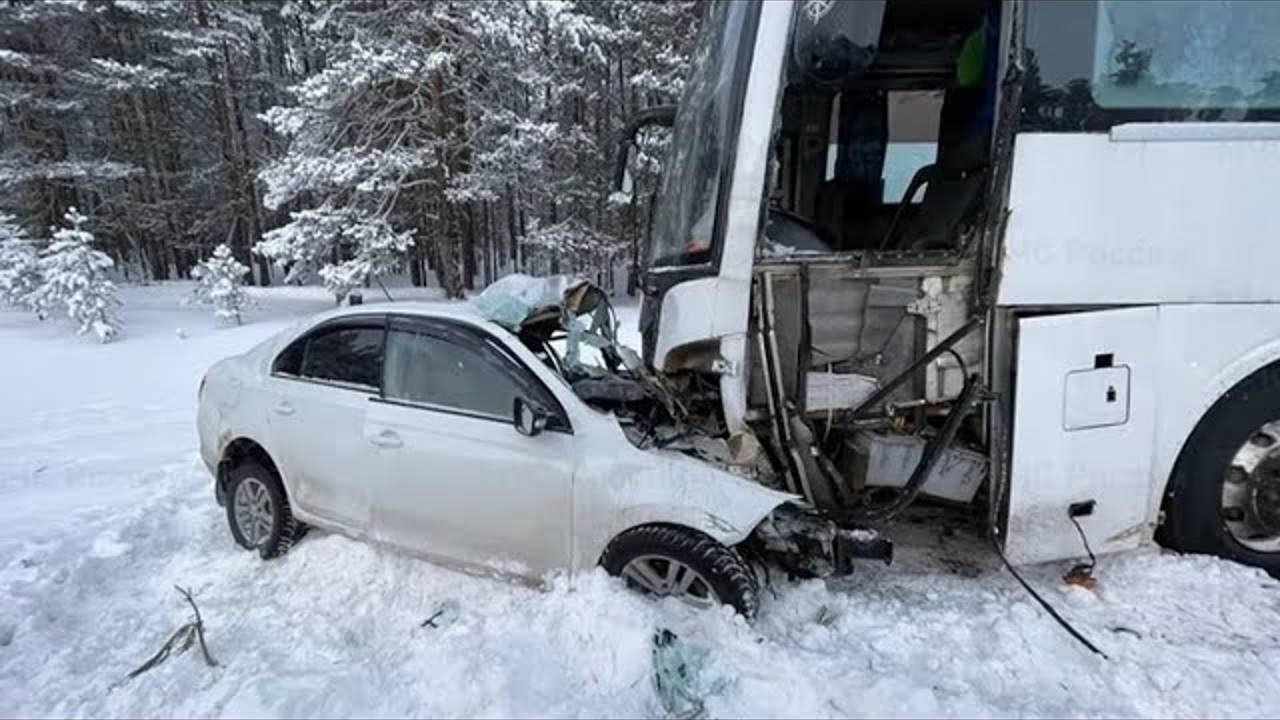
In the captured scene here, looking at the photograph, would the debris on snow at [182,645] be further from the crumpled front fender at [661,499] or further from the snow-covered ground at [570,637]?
the crumpled front fender at [661,499]

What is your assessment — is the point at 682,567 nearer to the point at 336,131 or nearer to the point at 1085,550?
the point at 1085,550

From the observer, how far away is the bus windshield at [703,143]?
→ 357 cm

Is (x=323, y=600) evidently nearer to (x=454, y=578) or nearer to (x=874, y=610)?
(x=454, y=578)

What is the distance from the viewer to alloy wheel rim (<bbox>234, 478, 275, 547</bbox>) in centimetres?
432

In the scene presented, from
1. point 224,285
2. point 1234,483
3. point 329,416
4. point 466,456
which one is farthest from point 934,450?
point 224,285

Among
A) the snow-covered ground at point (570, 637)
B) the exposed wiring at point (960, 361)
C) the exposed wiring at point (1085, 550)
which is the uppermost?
the exposed wiring at point (960, 361)

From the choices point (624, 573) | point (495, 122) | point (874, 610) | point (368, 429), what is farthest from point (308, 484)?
point (495, 122)

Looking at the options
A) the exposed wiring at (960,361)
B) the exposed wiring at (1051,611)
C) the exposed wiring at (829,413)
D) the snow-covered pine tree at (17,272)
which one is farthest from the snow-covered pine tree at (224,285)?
the exposed wiring at (1051,611)

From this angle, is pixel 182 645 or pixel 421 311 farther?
pixel 421 311

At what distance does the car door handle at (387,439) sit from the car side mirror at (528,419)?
0.80 metres

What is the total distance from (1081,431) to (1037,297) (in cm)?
71

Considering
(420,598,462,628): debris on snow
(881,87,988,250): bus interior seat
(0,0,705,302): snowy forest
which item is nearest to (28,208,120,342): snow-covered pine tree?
(0,0,705,302): snowy forest

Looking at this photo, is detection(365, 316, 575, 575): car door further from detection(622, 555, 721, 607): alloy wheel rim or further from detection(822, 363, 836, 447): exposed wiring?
detection(822, 363, 836, 447): exposed wiring

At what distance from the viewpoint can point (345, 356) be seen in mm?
4145
